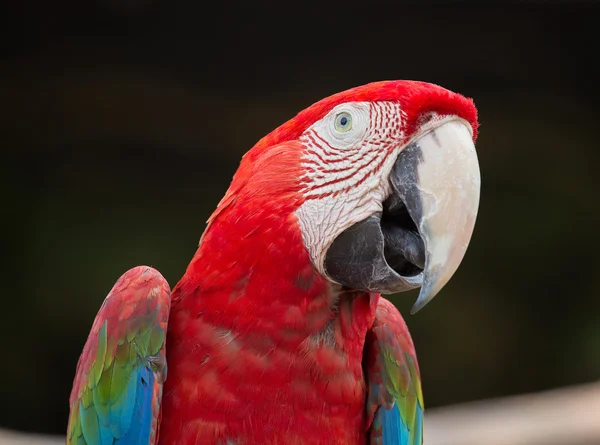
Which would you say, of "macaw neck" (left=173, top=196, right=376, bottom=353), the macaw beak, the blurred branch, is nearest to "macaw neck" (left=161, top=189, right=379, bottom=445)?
"macaw neck" (left=173, top=196, right=376, bottom=353)

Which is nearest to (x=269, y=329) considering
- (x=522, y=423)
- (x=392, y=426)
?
(x=392, y=426)

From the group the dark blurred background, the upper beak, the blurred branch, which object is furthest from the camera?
the dark blurred background

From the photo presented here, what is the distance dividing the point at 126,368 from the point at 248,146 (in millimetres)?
3790

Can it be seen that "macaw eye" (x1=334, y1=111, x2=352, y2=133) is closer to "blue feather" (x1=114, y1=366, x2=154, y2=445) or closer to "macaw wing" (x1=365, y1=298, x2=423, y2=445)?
"macaw wing" (x1=365, y1=298, x2=423, y2=445)

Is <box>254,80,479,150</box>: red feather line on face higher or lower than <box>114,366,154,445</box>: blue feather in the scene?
higher

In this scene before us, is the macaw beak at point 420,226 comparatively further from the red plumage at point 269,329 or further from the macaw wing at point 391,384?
the macaw wing at point 391,384

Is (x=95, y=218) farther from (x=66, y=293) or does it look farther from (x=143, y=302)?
(x=143, y=302)

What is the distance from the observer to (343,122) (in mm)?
→ 1822

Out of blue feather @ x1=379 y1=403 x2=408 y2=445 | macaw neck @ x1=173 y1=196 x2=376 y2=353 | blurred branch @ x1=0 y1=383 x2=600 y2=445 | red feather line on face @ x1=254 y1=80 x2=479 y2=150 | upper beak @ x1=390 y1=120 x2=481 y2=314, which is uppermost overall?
red feather line on face @ x1=254 y1=80 x2=479 y2=150

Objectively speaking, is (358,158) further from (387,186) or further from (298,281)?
(298,281)

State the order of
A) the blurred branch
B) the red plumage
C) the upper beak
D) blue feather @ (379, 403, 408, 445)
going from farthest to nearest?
1. the blurred branch
2. blue feather @ (379, 403, 408, 445)
3. the red plumage
4. the upper beak

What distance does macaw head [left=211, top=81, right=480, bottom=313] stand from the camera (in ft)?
5.43

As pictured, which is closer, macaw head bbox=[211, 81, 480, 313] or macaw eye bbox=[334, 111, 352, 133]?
macaw head bbox=[211, 81, 480, 313]

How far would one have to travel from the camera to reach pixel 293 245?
1.77 m
